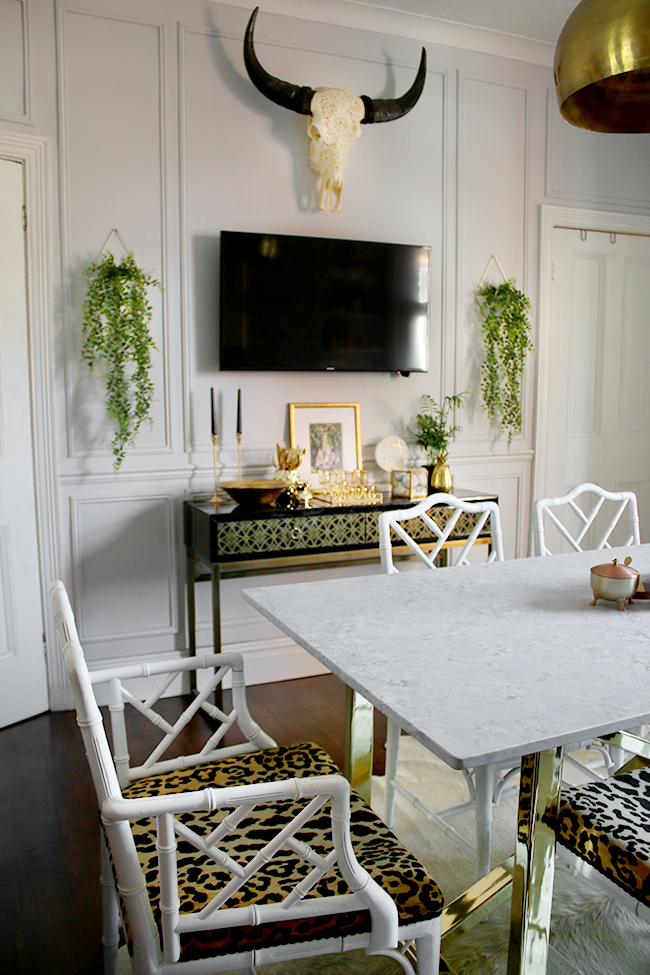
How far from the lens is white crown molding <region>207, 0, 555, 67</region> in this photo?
344 cm

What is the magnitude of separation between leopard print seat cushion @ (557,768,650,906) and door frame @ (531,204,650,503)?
2772 mm

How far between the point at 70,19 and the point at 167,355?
4.39ft

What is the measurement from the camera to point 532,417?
13.8 feet

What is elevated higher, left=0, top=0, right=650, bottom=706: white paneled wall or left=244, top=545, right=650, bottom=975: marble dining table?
left=0, top=0, right=650, bottom=706: white paneled wall

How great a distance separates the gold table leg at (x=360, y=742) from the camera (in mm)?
1854

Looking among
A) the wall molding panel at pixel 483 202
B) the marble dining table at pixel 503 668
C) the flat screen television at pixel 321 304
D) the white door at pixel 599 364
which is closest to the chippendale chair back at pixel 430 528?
the marble dining table at pixel 503 668

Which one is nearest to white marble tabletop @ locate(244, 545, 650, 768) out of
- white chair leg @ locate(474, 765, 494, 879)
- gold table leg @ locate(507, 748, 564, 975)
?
gold table leg @ locate(507, 748, 564, 975)

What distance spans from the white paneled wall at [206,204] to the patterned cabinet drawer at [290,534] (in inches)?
18.9

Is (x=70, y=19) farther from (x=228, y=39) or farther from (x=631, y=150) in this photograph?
(x=631, y=150)

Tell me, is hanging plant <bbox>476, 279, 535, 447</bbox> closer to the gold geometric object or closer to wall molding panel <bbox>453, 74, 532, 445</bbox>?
wall molding panel <bbox>453, 74, 532, 445</bbox>

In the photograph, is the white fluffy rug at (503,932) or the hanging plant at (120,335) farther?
the hanging plant at (120,335)

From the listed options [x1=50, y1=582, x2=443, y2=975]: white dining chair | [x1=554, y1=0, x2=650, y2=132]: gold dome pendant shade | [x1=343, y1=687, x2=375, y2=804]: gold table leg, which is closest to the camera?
[x1=50, y1=582, x2=443, y2=975]: white dining chair

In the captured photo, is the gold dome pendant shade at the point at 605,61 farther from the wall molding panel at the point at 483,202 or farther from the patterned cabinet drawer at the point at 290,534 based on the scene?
the wall molding panel at the point at 483,202

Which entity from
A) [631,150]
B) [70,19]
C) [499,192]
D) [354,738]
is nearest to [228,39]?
[70,19]
